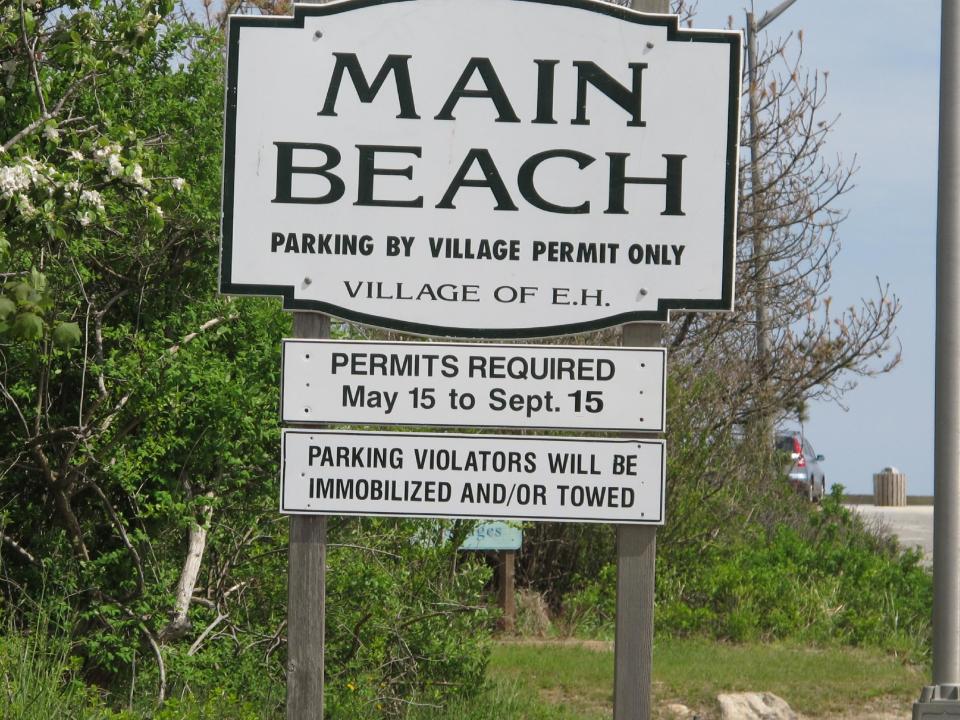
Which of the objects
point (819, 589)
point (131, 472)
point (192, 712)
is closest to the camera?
point (192, 712)

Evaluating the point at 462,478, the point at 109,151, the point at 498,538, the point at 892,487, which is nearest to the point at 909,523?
the point at 892,487

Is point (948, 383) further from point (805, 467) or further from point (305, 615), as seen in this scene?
point (805, 467)

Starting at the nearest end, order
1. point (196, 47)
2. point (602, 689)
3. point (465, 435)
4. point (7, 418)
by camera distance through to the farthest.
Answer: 1. point (465, 435)
2. point (7, 418)
3. point (196, 47)
4. point (602, 689)

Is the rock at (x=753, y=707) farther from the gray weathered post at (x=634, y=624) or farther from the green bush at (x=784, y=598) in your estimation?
the gray weathered post at (x=634, y=624)

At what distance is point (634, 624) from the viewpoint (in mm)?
4781

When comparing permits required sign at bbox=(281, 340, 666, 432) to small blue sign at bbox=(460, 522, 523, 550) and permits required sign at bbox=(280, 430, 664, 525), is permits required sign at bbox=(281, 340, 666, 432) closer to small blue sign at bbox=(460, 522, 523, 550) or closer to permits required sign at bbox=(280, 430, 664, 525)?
permits required sign at bbox=(280, 430, 664, 525)

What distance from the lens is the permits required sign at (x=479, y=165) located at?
15.8ft

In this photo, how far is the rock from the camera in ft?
27.8

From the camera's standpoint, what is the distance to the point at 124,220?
7418 mm

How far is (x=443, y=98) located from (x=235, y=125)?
2.60ft

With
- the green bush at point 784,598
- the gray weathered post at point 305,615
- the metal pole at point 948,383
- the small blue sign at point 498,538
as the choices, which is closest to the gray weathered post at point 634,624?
the gray weathered post at point 305,615

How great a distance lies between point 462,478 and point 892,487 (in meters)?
29.7

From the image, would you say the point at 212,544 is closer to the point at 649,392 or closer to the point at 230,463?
the point at 230,463

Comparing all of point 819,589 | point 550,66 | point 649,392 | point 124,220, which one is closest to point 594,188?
point 550,66
